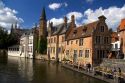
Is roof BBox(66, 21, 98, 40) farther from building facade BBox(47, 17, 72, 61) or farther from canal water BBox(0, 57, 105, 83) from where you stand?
canal water BBox(0, 57, 105, 83)

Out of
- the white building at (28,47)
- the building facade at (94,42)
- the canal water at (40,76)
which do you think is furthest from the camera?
the white building at (28,47)

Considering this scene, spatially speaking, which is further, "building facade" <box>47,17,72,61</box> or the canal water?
"building facade" <box>47,17,72,61</box>

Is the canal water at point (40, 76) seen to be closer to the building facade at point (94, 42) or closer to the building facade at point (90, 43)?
the building facade at point (94, 42)

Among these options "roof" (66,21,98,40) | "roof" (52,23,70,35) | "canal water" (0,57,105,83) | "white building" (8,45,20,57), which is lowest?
"canal water" (0,57,105,83)

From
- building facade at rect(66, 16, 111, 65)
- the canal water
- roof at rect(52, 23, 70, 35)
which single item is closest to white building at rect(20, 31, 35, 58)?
roof at rect(52, 23, 70, 35)

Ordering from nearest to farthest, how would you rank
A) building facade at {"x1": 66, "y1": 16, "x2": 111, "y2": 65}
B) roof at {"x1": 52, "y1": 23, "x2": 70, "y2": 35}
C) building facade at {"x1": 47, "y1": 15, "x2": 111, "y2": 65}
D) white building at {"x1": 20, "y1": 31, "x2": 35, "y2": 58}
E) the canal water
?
1. the canal water
2. building facade at {"x1": 66, "y1": 16, "x2": 111, "y2": 65}
3. building facade at {"x1": 47, "y1": 15, "x2": 111, "y2": 65}
4. roof at {"x1": 52, "y1": 23, "x2": 70, "y2": 35}
5. white building at {"x1": 20, "y1": 31, "x2": 35, "y2": 58}

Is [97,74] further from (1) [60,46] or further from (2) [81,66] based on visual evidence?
(1) [60,46]

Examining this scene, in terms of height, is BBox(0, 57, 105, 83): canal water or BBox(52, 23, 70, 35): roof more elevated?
BBox(52, 23, 70, 35): roof

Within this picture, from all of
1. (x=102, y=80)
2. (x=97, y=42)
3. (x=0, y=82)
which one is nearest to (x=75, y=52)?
(x=97, y=42)

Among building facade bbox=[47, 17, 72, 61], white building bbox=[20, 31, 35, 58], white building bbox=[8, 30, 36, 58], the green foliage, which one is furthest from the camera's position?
white building bbox=[20, 31, 35, 58]

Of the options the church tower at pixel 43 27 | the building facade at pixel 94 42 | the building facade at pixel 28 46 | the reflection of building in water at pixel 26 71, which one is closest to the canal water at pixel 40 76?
the reflection of building in water at pixel 26 71

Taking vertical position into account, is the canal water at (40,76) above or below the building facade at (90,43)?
below

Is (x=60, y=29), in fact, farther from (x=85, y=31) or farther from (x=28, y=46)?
(x=28, y=46)

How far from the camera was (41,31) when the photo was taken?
94250mm
